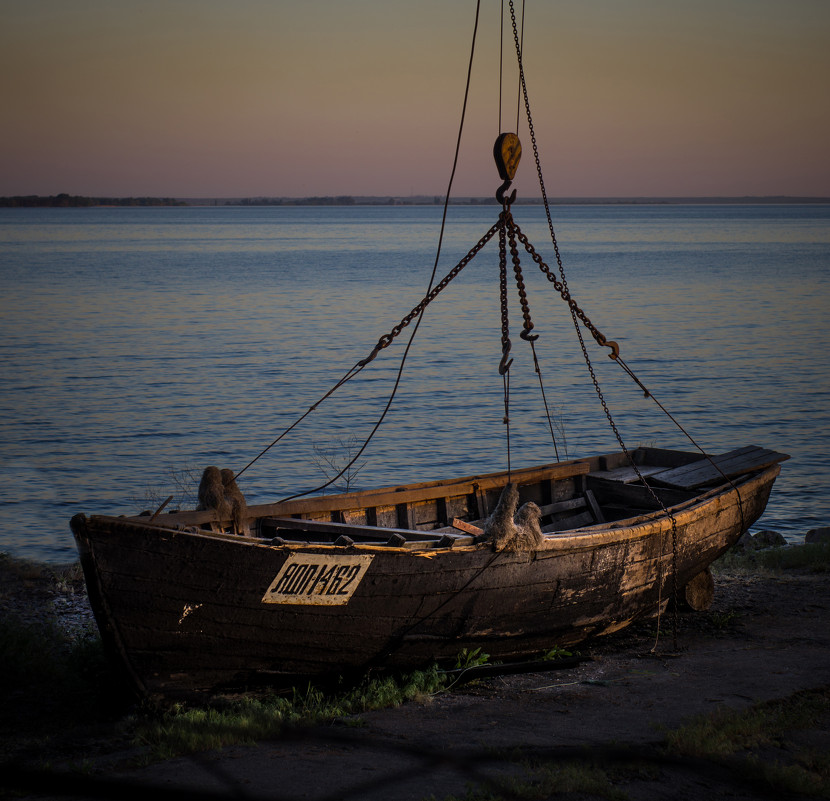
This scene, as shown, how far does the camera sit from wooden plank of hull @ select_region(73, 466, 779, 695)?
6391mm

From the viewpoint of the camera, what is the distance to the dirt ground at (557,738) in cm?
558

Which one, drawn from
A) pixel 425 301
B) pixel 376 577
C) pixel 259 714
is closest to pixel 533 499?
pixel 425 301

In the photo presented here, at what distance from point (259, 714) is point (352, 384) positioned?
2314 cm

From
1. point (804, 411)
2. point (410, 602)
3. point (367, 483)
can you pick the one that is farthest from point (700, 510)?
point (804, 411)

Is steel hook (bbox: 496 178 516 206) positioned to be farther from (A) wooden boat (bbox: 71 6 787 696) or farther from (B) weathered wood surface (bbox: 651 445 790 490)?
(B) weathered wood surface (bbox: 651 445 790 490)

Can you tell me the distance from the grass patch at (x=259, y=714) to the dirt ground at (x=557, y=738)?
14 cm

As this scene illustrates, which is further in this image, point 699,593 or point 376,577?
point 699,593

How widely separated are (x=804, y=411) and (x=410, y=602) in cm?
2227

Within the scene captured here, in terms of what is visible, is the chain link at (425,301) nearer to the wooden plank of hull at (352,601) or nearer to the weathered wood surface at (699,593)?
the wooden plank of hull at (352,601)

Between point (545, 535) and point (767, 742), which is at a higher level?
point (545, 535)

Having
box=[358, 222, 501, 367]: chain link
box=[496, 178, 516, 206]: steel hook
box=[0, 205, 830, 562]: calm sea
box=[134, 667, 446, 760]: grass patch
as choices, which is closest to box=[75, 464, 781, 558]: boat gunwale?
box=[134, 667, 446, 760]: grass patch

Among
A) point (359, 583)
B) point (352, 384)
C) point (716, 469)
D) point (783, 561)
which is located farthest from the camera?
point (352, 384)

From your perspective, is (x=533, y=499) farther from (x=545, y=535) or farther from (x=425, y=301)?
(x=425, y=301)

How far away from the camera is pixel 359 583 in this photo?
690 centimetres
